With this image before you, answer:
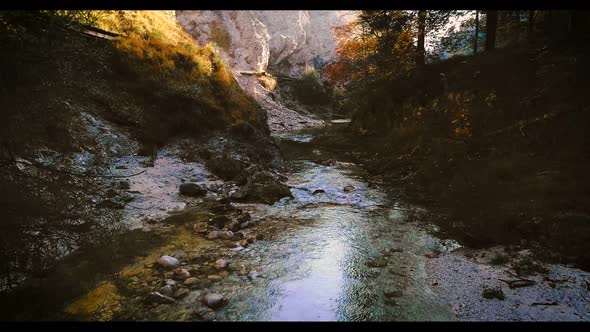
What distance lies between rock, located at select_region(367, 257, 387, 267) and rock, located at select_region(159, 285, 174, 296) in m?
3.45

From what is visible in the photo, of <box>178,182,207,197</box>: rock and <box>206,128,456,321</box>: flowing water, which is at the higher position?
<box>178,182,207,197</box>: rock

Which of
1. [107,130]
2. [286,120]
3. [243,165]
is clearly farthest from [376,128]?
[286,120]

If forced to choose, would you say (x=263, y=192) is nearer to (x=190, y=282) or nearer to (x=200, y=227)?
(x=200, y=227)

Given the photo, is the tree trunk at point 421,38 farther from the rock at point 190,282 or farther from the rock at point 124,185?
the rock at point 190,282

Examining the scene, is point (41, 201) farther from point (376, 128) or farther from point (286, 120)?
point (286, 120)

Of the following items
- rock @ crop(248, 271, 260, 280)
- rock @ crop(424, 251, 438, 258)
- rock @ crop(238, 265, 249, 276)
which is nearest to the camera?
rock @ crop(248, 271, 260, 280)

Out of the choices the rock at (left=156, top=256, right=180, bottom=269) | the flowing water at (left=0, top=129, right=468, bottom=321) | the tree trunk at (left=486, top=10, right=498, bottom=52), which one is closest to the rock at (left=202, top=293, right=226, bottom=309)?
the flowing water at (left=0, top=129, right=468, bottom=321)

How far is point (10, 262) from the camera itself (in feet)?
13.1

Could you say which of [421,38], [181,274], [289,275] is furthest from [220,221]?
[421,38]

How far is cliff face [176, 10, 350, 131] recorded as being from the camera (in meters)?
44.5

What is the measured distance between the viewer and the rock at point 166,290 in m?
4.76

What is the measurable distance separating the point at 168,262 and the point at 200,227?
1.66 meters

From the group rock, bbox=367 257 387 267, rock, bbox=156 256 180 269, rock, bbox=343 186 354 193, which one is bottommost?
rock, bbox=367 257 387 267

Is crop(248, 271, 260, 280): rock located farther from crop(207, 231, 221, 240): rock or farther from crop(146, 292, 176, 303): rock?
crop(207, 231, 221, 240): rock
